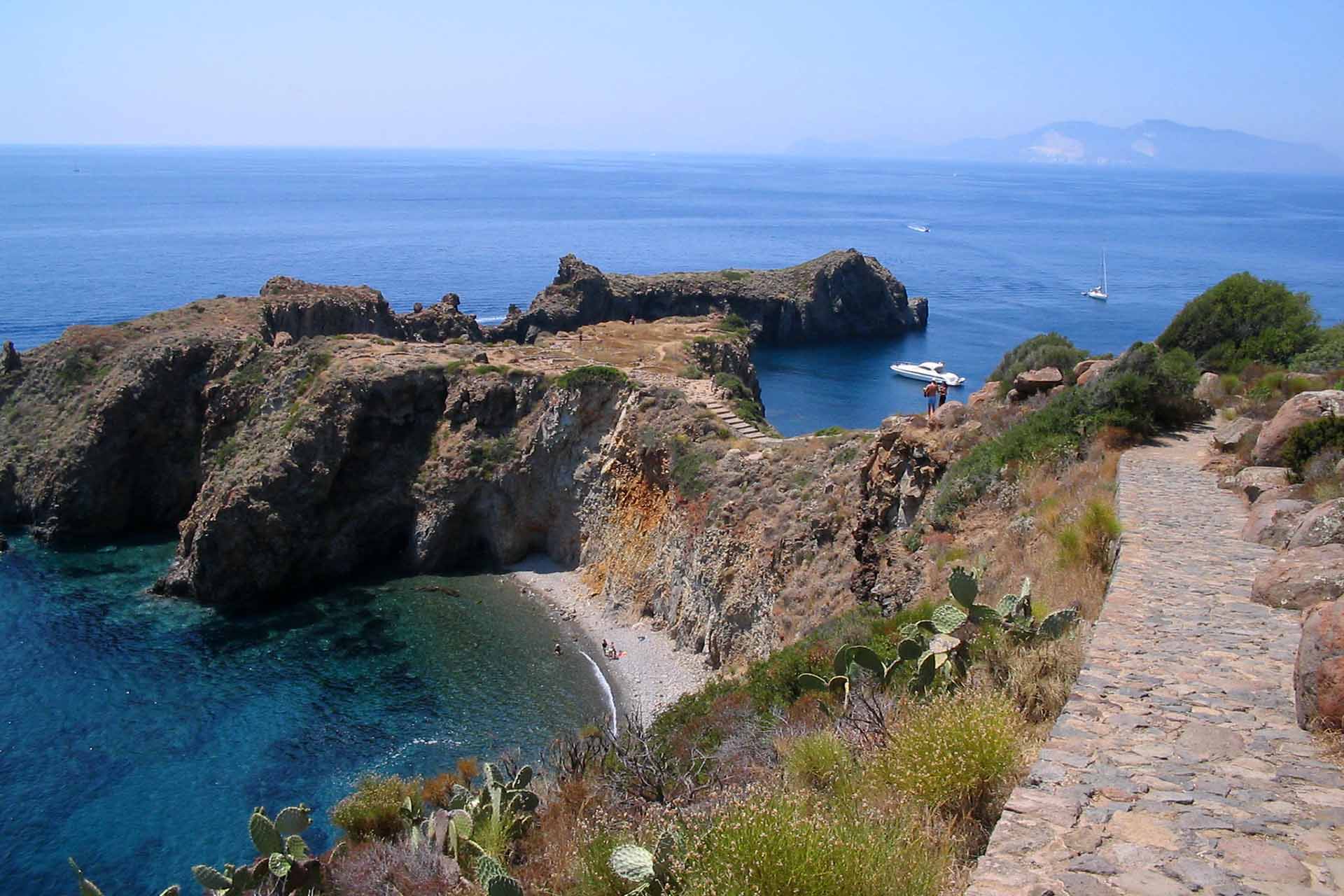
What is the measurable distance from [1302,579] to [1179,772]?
5319mm

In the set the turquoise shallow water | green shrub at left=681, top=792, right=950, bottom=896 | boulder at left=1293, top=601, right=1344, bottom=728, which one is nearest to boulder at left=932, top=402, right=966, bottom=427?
the turquoise shallow water

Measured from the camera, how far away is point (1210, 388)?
85.4 ft

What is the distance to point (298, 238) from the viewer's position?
6024 inches

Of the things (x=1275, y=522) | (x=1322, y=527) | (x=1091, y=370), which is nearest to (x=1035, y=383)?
(x=1091, y=370)

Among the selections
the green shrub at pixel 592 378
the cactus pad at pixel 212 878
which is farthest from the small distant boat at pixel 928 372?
the cactus pad at pixel 212 878

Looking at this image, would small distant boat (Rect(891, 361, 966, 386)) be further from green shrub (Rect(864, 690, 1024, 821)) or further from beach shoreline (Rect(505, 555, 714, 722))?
green shrub (Rect(864, 690, 1024, 821))

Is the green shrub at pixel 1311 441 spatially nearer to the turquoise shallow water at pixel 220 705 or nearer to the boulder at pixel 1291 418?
the boulder at pixel 1291 418

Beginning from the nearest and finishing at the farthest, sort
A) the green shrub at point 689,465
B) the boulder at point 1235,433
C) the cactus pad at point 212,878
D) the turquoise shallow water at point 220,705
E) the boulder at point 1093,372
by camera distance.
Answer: the cactus pad at point 212,878 < the boulder at point 1235,433 < the boulder at point 1093,372 < the turquoise shallow water at point 220,705 < the green shrub at point 689,465

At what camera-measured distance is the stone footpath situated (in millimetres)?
6379

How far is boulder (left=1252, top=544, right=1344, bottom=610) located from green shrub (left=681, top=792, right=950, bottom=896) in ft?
22.5

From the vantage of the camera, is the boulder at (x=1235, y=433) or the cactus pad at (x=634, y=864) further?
the boulder at (x=1235, y=433)

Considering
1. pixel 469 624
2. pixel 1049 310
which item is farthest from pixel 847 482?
pixel 1049 310

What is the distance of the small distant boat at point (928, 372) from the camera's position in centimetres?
8200

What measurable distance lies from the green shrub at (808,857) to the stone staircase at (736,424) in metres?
33.4
